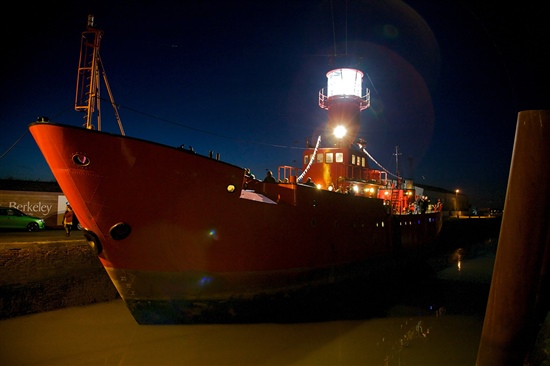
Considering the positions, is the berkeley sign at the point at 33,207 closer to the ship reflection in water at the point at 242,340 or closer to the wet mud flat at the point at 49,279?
the wet mud flat at the point at 49,279

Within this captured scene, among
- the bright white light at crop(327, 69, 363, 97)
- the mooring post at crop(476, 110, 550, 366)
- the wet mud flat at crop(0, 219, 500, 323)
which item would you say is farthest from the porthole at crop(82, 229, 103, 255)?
the bright white light at crop(327, 69, 363, 97)

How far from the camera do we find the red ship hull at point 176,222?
6.51 m

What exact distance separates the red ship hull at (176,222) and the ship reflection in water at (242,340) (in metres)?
0.73

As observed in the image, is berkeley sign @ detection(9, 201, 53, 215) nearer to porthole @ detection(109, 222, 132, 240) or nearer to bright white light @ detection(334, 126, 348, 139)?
bright white light @ detection(334, 126, 348, 139)

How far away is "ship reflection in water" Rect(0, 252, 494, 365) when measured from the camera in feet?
22.4

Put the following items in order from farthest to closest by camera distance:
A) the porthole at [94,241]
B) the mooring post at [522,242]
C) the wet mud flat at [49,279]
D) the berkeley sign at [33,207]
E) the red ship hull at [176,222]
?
the berkeley sign at [33,207]
the wet mud flat at [49,279]
the porthole at [94,241]
the red ship hull at [176,222]
the mooring post at [522,242]

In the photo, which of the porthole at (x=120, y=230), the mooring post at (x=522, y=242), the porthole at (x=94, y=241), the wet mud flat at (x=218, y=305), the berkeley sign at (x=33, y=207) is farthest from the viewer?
the berkeley sign at (x=33, y=207)

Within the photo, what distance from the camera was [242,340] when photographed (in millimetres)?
7547

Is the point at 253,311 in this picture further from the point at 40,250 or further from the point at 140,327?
the point at 40,250

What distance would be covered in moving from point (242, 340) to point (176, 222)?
2.91 m

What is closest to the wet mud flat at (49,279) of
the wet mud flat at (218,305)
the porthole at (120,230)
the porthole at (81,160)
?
the wet mud flat at (218,305)

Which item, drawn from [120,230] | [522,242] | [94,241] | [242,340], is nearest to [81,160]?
[120,230]

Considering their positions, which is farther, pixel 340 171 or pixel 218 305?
pixel 340 171

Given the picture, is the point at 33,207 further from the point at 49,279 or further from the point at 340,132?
the point at 340,132
